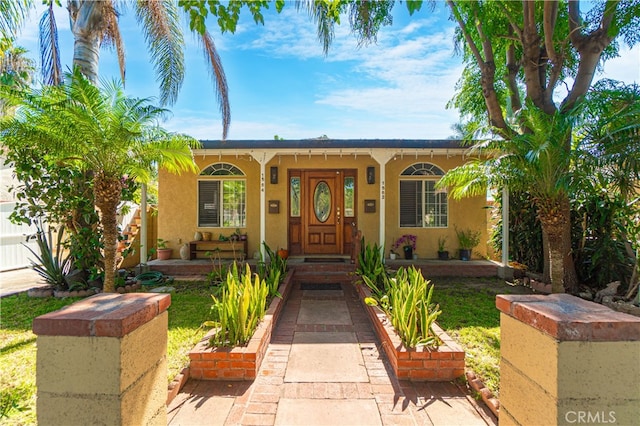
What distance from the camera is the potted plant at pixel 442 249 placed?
854 cm

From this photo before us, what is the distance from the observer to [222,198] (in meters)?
8.90

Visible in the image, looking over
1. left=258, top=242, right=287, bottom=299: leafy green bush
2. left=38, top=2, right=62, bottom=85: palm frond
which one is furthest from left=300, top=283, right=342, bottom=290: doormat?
left=38, top=2, right=62, bottom=85: palm frond

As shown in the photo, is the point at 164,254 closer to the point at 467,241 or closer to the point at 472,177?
the point at 472,177

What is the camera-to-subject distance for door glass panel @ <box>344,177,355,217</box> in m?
8.91

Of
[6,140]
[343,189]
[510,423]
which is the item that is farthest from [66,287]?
[510,423]

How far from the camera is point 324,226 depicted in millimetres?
8938

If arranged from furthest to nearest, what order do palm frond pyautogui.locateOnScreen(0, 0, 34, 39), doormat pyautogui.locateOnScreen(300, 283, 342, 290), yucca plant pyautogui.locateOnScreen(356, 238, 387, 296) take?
doormat pyautogui.locateOnScreen(300, 283, 342, 290) → yucca plant pyautogui.locateOnScreen(356, 238, 387, 296) → palm frond pyautogui.locateOnScreen(0, 0, 34, 39)

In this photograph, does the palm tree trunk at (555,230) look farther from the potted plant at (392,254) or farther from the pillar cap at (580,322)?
the pillar cap at (580,322)

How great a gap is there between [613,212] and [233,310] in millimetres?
6985

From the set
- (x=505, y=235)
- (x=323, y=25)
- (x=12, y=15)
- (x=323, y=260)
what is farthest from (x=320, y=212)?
(x=12, y=15)

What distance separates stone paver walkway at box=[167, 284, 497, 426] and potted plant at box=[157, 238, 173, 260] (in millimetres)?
5883

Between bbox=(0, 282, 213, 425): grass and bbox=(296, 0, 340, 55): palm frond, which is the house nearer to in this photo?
bbox=(0, 282, 213, 425): grass

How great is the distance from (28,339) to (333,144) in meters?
6.13

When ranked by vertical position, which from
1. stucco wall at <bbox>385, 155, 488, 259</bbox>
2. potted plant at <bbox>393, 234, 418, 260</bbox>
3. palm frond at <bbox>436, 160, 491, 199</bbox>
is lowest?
potted plant at <bbox>393, 234, 418, 260</bbox>
